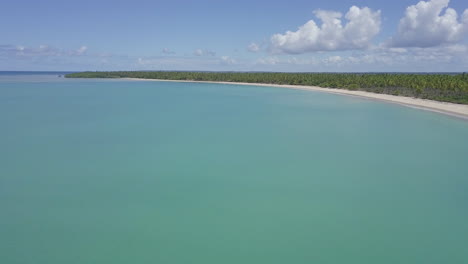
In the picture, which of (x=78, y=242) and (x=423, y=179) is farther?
(x=423, y=179)

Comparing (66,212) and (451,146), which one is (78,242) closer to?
(66,212)

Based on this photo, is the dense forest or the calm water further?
the dense forest

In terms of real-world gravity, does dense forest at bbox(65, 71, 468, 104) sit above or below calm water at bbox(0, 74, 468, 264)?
above

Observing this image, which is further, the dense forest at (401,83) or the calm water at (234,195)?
the dense forest at (401,83)

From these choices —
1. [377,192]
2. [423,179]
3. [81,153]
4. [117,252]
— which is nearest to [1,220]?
[117,252]

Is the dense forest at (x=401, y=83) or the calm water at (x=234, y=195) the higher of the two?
the dense forest at (x=401, y=83)

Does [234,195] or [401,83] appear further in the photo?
[401,83]

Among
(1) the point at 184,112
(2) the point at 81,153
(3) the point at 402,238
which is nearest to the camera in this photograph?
(3) the point at 402,238

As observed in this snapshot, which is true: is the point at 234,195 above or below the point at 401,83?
below
